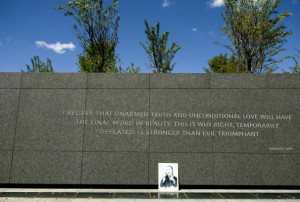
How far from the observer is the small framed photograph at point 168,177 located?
572cm

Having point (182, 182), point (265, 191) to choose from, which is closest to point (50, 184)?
point (182, 182)

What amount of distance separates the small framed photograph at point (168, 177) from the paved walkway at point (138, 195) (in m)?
0.23

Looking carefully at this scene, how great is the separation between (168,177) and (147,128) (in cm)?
163

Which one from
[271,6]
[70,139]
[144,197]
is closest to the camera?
[144,197]

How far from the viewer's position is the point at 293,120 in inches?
244

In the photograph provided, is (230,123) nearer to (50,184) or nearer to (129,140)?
(129,140)

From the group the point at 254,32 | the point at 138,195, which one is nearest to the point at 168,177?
the point at 138,195

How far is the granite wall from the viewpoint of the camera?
596cm

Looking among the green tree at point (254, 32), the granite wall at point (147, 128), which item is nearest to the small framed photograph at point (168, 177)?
the granite wall at point (147, 128)

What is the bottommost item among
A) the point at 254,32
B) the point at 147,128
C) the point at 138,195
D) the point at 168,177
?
the point at 138,195

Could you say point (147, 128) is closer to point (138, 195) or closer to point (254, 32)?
point (138, 195)

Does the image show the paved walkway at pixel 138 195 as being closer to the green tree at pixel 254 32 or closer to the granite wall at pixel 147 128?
the granite wall at pixel 147 128

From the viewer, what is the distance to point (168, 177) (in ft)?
19.0

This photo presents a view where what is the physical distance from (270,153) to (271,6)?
551 inches
